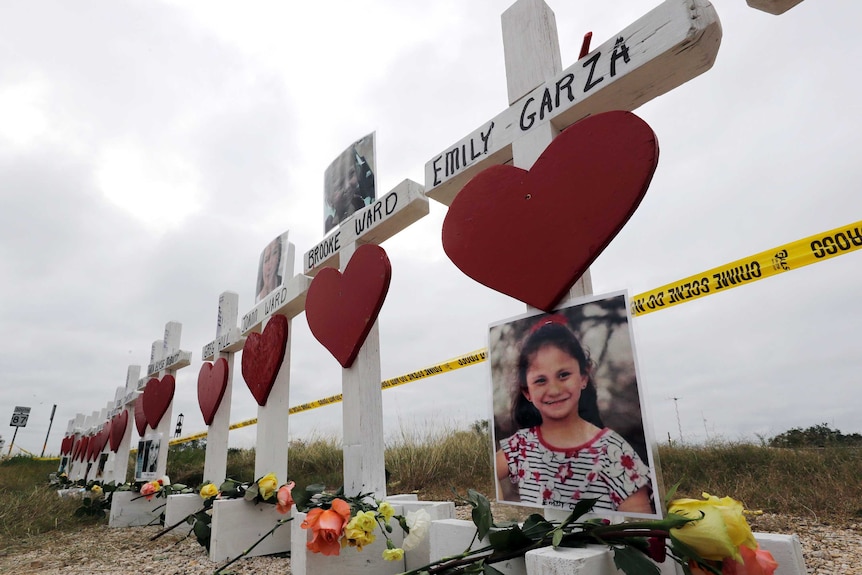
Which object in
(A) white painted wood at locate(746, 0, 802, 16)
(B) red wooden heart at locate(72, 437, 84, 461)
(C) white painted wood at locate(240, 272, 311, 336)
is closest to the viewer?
(A) white painted wood at locate(746, 0, 802, 16)

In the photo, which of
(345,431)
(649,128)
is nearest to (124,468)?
(345,431)

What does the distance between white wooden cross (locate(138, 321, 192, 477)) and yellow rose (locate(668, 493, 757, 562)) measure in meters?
4.94

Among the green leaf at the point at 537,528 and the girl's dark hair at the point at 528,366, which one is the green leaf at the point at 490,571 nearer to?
the green leaf at the point at 537,528

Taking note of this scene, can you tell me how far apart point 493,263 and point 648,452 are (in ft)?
2.20

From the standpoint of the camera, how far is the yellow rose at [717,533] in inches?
30.4

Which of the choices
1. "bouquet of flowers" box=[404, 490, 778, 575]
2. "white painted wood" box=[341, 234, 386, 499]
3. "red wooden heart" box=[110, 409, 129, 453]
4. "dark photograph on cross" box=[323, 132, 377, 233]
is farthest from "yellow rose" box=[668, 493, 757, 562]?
"red wooden heart" box=[110, 409, 129, 453]

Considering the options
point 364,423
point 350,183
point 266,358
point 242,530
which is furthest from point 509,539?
point 266,358

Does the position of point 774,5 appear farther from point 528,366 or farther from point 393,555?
point 393,555

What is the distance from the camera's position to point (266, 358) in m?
3.08

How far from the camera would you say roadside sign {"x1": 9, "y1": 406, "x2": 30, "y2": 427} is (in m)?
17.9

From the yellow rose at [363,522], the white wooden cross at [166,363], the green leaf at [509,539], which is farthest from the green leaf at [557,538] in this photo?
the white wooden cross at [166,363]

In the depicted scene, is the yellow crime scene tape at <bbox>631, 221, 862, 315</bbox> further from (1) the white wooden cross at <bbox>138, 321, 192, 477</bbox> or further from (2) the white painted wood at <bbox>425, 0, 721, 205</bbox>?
(1) the white wooden cross at <bbox>138, 321, 192, 477</bbox>

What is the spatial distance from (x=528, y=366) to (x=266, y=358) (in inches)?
86.1

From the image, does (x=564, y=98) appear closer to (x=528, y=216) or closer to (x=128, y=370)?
(x=528, y=216)
